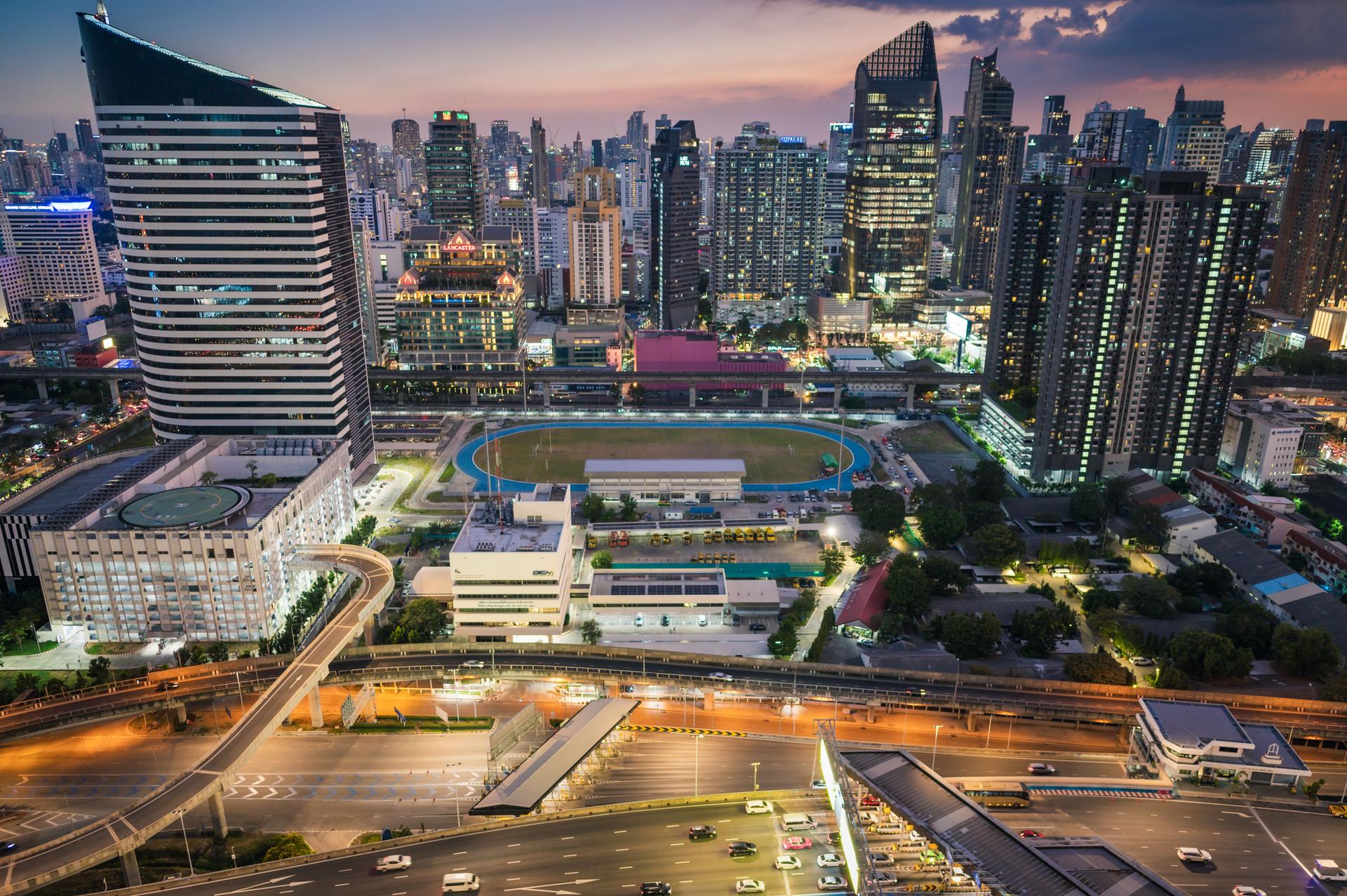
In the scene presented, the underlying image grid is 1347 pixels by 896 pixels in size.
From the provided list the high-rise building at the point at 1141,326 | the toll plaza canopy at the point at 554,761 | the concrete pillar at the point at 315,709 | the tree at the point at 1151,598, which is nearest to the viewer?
the toll plaza canopy at the point at 554,761

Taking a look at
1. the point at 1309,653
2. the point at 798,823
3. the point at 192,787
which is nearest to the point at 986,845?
the point at 798,823

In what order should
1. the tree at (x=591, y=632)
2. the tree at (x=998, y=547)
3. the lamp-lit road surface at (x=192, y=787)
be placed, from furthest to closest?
1. the tree at (x=998, y=547)
2. the tree at (x=591, y=632)
3. the lamp-lit road surface at (x=192, y=787)

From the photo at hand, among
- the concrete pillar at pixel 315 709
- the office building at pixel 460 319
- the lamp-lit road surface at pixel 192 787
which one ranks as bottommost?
the concrete pillar at pixel 315 709

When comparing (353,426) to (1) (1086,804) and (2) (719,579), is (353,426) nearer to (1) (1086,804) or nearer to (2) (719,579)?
(2) (719,579)

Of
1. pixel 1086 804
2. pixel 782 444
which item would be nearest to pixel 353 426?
pixel 782 444

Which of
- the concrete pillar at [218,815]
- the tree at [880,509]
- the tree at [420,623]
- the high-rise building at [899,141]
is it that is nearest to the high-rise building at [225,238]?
the tree at [420,623]

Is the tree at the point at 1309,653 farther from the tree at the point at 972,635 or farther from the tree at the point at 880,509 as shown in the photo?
→ the tree at the point at 880,509

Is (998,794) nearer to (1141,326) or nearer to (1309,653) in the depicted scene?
(1309,653)
